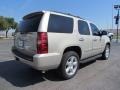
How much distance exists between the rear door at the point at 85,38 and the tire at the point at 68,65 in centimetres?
56

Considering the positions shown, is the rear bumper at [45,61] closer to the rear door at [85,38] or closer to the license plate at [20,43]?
the license plate at [20,43]

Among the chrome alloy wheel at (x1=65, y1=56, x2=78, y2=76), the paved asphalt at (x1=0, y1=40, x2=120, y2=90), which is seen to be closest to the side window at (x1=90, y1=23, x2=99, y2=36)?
the paved asphalt at (x1=0, y1=40, x2=120, y2=90)

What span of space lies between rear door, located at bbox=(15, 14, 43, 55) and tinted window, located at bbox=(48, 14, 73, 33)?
0.36m

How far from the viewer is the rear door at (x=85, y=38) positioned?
640 centimetres

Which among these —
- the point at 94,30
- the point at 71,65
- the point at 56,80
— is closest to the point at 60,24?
the point at 71,65

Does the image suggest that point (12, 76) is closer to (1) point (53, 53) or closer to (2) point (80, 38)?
(1) point (53, 53)

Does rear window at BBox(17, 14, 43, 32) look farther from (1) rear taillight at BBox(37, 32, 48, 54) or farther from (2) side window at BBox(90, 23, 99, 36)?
(2) side window at BBox(90, 23, 99, 36)

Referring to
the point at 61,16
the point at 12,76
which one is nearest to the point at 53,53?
the point at 61,16

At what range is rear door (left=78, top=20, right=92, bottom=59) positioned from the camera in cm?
640

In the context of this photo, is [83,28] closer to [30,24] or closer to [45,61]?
[30,24]

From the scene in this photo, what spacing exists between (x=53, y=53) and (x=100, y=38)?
3625mm

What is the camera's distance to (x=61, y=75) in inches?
222

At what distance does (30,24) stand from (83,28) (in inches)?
81.3

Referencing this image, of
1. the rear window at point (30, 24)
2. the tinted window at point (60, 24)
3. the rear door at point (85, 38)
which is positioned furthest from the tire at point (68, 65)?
the rear window at point (30, 24)
